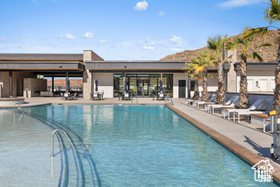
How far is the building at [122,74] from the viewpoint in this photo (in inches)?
1084

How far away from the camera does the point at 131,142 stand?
779 centimetres

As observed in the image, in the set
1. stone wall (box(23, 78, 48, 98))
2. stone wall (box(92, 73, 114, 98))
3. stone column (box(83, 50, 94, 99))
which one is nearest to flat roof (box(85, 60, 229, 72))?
stone column (box(83, 50, 94, 99))

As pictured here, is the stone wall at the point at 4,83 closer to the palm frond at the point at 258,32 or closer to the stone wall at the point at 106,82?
the stone wall at the point at 106,82

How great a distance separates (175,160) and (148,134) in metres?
3.12

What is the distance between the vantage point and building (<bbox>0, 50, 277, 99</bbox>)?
27.5 meters

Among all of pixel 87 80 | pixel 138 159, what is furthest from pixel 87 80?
pixel 138 159

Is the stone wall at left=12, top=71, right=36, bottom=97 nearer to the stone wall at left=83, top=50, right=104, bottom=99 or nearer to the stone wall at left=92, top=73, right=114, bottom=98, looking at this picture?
the stone wall at left=83, top=50, right=104, bottom=99

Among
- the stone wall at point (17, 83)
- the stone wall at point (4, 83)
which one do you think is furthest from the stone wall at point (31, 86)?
the stone wall at point (4, 83)

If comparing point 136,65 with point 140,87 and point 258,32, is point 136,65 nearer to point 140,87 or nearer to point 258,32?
point 140,87

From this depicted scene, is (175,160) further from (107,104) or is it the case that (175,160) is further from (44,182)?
(107,104)

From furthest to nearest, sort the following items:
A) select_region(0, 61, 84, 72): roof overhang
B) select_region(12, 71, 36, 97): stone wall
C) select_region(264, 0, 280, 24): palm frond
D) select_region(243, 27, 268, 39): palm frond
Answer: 1. select_region(12, 71, 36, 97): stone wall
2. select_region(0, 61, 84, 72): roof overhang
3. select_region(243, 27, 268, 39): palm frond
4. select_region(264, 0, 280, 24): palm frond

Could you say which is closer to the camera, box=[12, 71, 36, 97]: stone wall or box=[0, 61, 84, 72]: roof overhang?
box=[0, 61, 84, 72]: roof overhang

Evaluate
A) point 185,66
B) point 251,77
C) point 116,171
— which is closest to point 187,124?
point 116,171

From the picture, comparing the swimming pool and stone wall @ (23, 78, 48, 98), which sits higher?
stone wall @ (23, 78, 48, 98)
